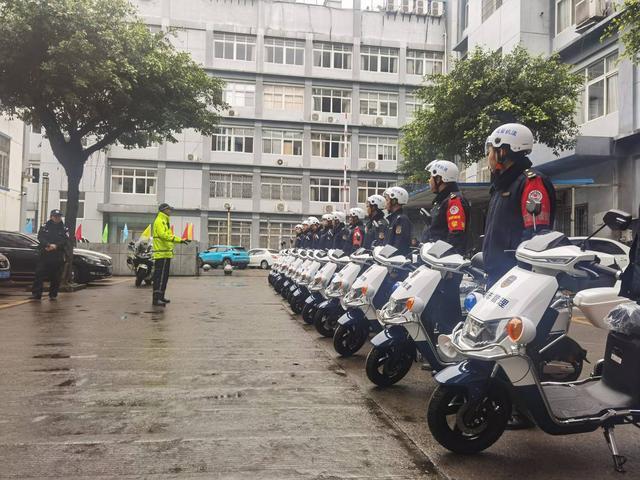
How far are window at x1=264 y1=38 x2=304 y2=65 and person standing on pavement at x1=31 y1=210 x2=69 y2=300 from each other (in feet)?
108

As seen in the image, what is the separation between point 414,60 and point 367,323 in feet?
138

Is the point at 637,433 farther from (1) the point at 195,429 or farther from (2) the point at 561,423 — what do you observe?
(1) the point at 195,429

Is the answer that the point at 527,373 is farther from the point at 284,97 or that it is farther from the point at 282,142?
the point at 284,97

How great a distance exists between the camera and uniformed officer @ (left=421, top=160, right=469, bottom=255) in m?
5.36

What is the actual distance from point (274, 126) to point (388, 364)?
39.4m

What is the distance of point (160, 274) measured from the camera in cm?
1121

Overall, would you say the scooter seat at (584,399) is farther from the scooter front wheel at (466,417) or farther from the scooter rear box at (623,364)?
the scooter front wheel at (466,417)

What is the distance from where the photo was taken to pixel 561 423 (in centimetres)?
320

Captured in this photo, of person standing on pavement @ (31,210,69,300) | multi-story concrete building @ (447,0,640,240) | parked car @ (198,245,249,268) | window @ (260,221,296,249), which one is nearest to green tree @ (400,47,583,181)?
multi-story concrete building @ (447,0,640,240)

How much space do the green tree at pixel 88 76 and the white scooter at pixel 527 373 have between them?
37.0 feet

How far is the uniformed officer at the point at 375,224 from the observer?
26.4ft

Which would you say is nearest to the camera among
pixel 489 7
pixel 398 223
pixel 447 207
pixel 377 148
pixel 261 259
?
pixel 447 207

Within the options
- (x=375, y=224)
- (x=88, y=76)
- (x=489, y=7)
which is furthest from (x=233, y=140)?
(x=375, y=224)

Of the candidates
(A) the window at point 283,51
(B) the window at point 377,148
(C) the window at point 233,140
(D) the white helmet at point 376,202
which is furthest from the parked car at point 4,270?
(B) the window at point 377,148
